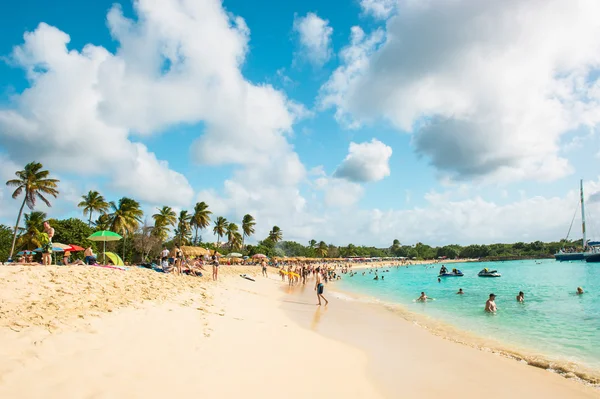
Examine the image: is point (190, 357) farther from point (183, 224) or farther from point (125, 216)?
point (183, 224)

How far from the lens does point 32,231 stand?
38.3 meters

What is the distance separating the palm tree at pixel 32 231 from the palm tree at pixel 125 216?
7852 mm

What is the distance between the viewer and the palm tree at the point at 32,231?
37.1 m

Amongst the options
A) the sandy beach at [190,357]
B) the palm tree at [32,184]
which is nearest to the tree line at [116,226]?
the palm tree at [32,184]

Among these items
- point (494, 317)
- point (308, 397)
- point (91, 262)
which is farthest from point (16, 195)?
point (494, 317)

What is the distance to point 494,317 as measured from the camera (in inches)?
645

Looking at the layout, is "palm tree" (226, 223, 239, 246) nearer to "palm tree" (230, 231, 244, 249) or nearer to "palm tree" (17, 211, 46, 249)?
"palm tree" (230, 231, 244, 249)

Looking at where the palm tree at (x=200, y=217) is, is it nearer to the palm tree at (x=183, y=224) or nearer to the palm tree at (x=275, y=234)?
the palm tree at (x=183, y=224)

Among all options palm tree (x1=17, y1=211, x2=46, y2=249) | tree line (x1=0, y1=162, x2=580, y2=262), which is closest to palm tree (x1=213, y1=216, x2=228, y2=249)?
tree line (x1=0, y1=162, x2=580, y2=262)

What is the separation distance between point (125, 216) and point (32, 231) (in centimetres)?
1006

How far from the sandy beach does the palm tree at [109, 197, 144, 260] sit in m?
37.5

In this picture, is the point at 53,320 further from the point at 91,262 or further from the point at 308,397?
the point at 91,262

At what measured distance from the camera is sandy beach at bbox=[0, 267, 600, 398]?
15.6 feet

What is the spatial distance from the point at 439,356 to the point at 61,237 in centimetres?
4115
